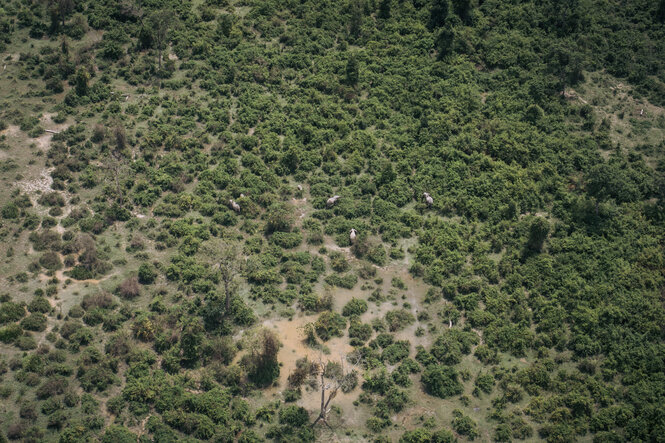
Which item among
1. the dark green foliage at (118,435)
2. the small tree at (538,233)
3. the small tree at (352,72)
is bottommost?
the dark green foliage at (118,435)

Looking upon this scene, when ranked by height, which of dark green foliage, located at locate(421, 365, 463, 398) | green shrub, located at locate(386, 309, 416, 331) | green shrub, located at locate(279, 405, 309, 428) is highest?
green shrub, located at locate(386, 309, 416, 331)

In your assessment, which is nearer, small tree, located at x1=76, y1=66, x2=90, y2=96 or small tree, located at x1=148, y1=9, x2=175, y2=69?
small tree, located at x1=76, y1=66, x2=90, y2=96

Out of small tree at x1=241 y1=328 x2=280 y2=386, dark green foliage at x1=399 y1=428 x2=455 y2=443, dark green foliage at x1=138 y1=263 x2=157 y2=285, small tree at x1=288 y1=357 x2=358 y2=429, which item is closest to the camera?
dark green foliage at x1=399 y1=428 x2=455 y2=443

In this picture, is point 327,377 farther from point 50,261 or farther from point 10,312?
point 50,261

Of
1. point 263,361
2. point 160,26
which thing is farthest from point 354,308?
point 160,26

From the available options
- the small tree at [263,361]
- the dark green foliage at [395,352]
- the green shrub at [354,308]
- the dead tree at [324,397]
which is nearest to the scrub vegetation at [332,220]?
the green shrub at [354,308]

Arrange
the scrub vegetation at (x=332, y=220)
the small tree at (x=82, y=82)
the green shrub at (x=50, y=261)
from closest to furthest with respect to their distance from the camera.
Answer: the scrub vegetation at (x=332, y=220)
the green shrub at (x=50, y=261)
the small tree at (x=82, y=82)

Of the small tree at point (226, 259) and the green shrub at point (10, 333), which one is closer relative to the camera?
the green shrub at point (10, 333)

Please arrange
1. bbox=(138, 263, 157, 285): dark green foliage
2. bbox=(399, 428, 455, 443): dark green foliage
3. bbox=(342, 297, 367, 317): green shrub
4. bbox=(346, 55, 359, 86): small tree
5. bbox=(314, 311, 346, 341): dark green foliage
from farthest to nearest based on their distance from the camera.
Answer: bbox=(346, 55, 359, 86): small tree, bbox=(138, 263, 157, 285): dark green foliage, bbox=(342, 297, 367, 317): green shrub, bbox=(314, 311, 346, 341): dark green foliage, bbox=(399, 428, 455, 443): dark green foliage

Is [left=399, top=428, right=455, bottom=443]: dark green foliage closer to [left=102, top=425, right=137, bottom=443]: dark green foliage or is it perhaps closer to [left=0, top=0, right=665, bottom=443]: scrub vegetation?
[left=0, top=0, right=665, bottom=443]: scrub vegetation

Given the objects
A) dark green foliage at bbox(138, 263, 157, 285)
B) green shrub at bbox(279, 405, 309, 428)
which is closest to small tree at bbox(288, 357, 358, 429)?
green shrub at bbox(279, 405, 309, 428)

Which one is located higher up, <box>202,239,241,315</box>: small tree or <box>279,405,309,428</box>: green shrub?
<box>202,239,241,315</box>: small tree

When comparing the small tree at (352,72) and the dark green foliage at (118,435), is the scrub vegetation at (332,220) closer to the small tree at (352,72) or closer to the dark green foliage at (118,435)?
the dark green foliage at (118,435)

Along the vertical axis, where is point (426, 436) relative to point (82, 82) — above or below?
below
